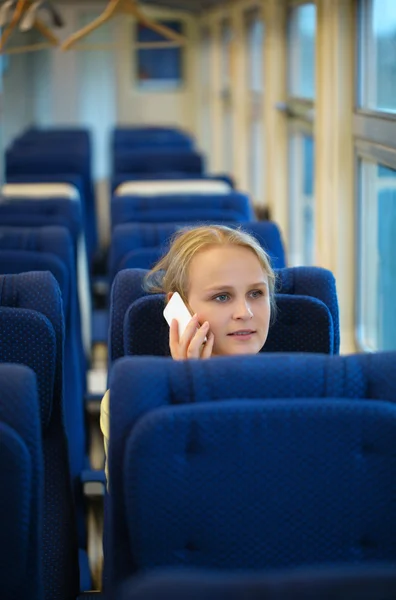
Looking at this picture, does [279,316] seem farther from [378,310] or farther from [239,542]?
[378,310]

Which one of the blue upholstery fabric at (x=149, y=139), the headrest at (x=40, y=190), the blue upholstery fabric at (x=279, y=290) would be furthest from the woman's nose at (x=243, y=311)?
the blue upholstery fabric at (x=149, y=139)

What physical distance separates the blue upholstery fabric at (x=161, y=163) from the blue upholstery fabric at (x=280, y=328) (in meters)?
4.22

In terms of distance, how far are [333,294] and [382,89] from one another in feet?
5.66

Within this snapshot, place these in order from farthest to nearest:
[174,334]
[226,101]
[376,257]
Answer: [226,101], [376,257], [174,334]

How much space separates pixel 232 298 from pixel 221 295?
24mm

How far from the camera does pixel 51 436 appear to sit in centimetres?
222

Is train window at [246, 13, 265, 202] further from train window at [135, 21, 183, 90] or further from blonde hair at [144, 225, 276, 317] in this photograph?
blonde hair at [144, 225, 276, 317]

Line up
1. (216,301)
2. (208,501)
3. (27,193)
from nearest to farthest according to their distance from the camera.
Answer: (208,501)
(216,301)
(27,193)

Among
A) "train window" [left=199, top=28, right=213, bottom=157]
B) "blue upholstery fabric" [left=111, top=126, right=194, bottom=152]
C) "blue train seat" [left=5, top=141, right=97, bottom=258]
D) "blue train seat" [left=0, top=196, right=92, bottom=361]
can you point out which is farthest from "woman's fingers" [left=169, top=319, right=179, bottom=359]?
"train window" [left=199, top=28, right=213, bottom=157]

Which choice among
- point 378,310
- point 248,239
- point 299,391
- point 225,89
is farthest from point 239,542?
point 225,89

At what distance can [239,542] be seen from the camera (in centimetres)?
152

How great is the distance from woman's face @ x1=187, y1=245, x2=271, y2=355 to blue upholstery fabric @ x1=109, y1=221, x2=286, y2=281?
1.03m

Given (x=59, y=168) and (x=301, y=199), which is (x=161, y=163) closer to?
(x=59, y=168)

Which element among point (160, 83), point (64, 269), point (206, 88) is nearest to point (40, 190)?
point (64, 269)
